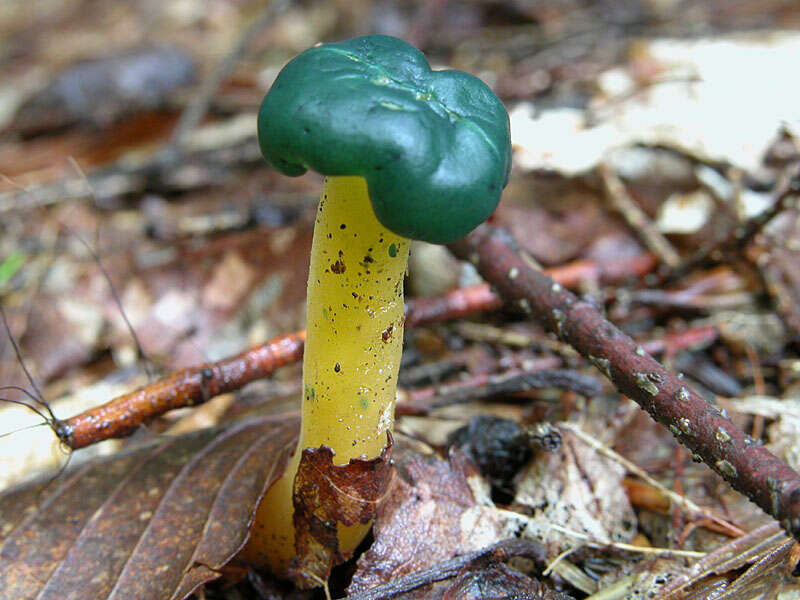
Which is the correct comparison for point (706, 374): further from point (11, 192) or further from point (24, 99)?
point (24, 99)

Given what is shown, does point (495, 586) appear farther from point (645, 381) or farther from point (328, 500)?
point (645, 381)

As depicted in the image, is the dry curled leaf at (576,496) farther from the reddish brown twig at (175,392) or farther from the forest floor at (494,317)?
the reddish brown twig at (175,392)

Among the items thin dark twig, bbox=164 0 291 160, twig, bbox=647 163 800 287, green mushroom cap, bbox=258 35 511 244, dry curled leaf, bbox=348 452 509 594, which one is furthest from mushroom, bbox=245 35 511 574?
thin dark twig, bbox=164 0 291 160

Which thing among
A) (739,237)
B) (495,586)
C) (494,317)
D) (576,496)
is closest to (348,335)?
(495,586)

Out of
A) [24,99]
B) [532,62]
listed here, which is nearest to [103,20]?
[24,99]

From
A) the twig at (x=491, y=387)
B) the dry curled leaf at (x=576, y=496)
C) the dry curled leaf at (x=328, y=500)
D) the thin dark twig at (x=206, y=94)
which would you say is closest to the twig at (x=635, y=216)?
the twig at (x=491, y=387)

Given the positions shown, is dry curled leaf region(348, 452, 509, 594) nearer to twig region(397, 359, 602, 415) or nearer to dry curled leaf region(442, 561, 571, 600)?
dry curled leaf region(442, 561, 571, 600)
